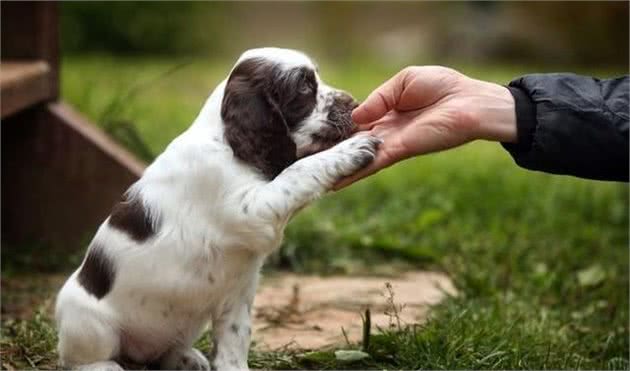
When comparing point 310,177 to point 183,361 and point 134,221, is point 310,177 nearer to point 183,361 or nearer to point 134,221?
point 134,221

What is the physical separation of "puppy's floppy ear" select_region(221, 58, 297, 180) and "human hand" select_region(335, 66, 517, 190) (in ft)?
0.77

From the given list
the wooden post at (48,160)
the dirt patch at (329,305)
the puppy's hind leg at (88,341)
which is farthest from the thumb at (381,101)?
the wooden post at (48,160)

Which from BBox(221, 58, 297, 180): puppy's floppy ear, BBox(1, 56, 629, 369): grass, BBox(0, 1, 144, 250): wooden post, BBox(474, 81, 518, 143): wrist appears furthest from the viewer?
BBox(0, 1, 144, 250): wooden post

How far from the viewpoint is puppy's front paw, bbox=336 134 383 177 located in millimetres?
3766

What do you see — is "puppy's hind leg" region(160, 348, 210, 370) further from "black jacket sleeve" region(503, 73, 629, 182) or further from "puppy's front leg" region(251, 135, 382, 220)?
"black jacket sleeve" region(503, 73, 629, 182)

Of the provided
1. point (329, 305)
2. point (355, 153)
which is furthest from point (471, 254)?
point (355, 153)

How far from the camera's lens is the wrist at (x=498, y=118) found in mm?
3855

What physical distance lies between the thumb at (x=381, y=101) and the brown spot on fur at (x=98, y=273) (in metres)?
1.03

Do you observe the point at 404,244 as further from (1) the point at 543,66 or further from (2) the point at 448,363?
(1) the point at 543,66

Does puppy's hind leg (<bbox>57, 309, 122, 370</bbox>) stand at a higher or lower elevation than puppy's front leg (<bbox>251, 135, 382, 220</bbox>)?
lower

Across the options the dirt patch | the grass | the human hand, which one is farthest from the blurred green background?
the human hand

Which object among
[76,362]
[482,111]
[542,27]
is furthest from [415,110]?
[542,27]

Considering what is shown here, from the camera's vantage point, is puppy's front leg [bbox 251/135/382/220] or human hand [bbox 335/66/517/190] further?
human hand [bbox 335/66/517/190]

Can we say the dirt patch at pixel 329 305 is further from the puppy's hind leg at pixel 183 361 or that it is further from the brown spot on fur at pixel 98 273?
the brown spot on fur at pixel 98 273
